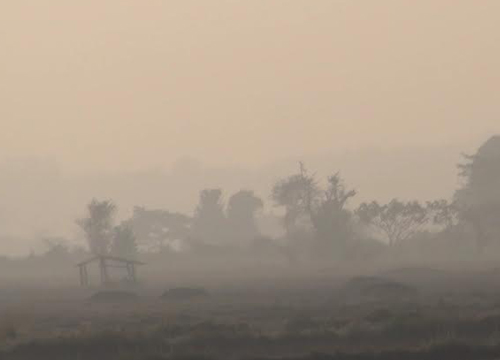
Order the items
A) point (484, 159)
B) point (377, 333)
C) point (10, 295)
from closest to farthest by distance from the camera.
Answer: point (377, 333)
point (10, 295)
point (484, 159)

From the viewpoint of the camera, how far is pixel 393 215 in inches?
6235

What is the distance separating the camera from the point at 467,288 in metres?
70.6

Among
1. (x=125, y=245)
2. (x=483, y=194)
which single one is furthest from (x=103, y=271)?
(x=483, y=194)

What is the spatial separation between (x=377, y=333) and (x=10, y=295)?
56.9m

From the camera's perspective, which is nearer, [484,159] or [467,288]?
[467,288]

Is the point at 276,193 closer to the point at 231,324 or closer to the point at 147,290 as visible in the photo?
the point at 147,290

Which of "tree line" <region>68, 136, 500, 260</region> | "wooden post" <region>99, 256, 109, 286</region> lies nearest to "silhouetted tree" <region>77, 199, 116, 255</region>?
"tree line" <region>68, 136, 500, 260</region>

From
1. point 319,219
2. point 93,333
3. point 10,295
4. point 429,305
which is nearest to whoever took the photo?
point 93,333

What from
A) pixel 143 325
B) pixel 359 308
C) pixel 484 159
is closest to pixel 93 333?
pixel 143 325

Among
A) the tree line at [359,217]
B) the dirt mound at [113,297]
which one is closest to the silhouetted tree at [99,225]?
the tree line at [359,217]

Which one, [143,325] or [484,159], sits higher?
[484,159]

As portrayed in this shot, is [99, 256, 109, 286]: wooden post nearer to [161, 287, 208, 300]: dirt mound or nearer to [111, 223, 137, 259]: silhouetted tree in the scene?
[111, 223, 137, 259]: silhouetted tree

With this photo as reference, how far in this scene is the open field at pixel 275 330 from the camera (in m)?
38.8

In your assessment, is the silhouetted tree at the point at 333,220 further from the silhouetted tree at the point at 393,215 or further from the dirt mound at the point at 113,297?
the dirt mound at the point at 113,297
